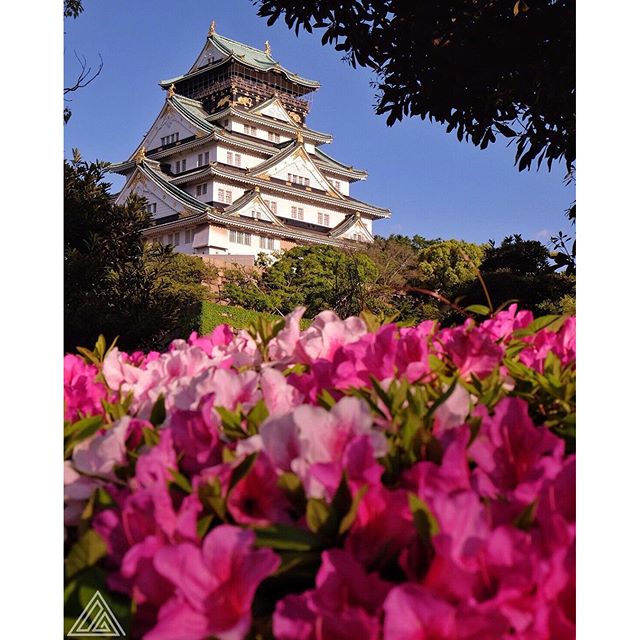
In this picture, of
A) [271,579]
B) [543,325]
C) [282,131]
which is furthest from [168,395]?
[282,131]

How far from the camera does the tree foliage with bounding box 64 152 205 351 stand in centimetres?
220

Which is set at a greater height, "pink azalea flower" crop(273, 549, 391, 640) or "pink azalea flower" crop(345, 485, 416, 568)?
"pink azalea flower" crop(345, 485, 416, 568)

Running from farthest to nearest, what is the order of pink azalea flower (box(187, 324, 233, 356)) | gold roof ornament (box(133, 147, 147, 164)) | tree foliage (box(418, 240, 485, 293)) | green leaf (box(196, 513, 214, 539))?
gold roof ornament (box(133, 147, 147, 164)) → tree foliage (box(418, 240, 485, 293)) → pink azalea flower (box(187, 324, 233, 356)) → green leaf (box(196, 513, 214, 539))

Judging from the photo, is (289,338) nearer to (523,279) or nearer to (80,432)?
(80,432)

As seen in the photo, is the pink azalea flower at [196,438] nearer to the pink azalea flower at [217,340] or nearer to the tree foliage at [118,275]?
the pink azalea flower at [217,340]

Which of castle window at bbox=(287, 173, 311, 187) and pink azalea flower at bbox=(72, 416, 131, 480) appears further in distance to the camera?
castle window at bbox=(287, 173, 311, 187)

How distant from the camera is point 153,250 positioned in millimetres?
2268

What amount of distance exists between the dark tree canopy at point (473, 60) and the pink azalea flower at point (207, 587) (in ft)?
4.50

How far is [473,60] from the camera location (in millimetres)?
1842

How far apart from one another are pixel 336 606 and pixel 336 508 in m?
0.09

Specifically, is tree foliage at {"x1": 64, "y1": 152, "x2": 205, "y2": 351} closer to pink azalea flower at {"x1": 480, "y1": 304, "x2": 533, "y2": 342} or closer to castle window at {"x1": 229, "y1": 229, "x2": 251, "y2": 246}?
castle window at {"x1": 229, "y1": 229, "x2": 251, "y2": 246}

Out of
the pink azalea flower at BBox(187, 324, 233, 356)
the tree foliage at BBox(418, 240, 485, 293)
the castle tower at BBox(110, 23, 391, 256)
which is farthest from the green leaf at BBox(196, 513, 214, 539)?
the castle tower at BBox(110, 23, 391, 256)
